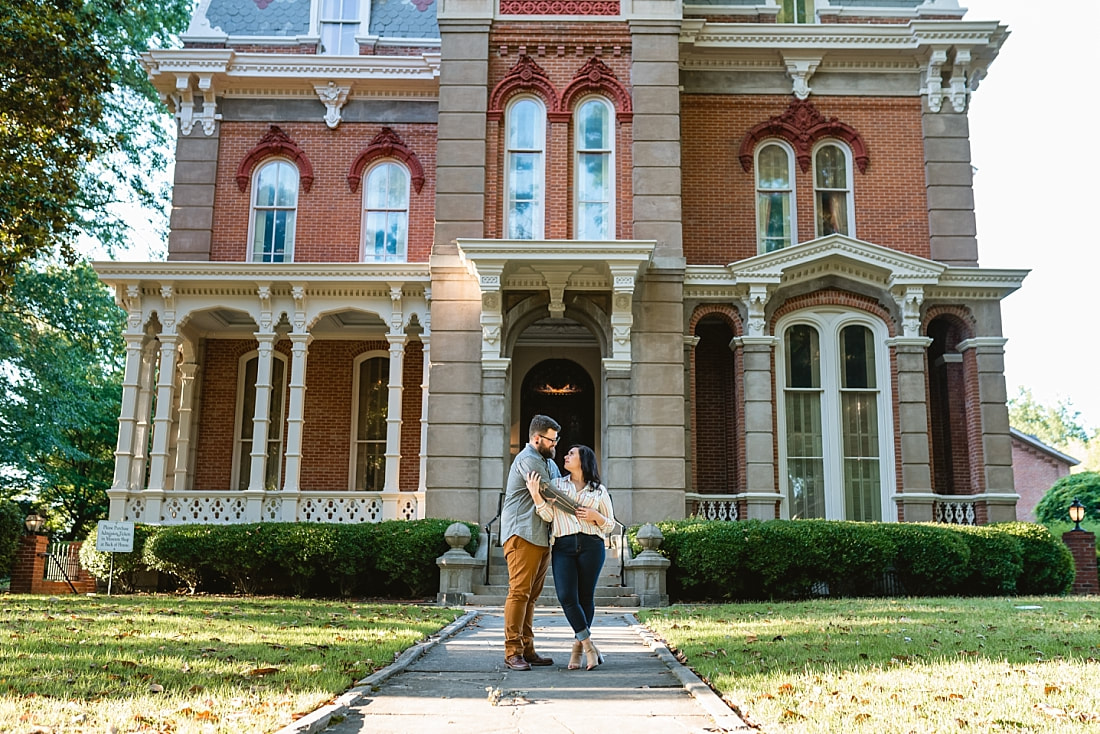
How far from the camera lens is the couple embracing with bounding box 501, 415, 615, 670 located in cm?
741

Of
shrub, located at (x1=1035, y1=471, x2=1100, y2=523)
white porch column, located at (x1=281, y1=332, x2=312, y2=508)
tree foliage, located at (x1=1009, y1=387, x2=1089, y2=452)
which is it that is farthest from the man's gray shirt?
tree foliage, located at (x1=1009, y1=387, x2=1089, y2=452)

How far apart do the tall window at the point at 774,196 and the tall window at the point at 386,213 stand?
741 centimetres

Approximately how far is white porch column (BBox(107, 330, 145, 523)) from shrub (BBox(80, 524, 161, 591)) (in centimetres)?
73

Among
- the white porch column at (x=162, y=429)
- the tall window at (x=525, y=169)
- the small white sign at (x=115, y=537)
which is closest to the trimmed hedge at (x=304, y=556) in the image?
the small white sign at (x=115, y=537)

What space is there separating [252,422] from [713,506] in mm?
9774

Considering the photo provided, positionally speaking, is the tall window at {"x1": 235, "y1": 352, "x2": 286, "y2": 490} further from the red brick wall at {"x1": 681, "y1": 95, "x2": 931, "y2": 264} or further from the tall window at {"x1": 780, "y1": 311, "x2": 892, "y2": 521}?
the tall window at {"x1": 780, "y1": 311, "x2": 892, "y2": 521}

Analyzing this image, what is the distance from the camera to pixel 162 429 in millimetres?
18703

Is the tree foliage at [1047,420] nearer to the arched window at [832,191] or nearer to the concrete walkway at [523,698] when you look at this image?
the arched window at [832,191]

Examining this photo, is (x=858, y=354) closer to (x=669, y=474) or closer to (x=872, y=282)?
(x=872, y=282)

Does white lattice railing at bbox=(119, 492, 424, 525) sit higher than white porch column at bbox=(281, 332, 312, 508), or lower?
lower

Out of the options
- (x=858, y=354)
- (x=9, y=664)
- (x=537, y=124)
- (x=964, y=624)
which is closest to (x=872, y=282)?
(x=858, y=354)

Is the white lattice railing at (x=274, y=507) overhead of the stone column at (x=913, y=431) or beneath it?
beneath

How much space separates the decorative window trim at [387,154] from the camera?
21594 millimetres

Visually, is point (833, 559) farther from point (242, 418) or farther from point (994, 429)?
point (242, 418)
